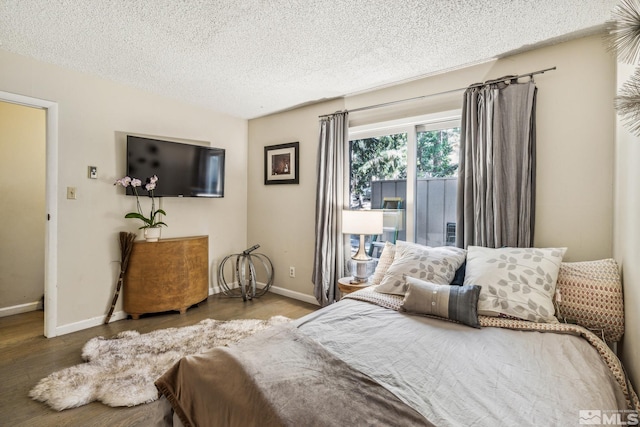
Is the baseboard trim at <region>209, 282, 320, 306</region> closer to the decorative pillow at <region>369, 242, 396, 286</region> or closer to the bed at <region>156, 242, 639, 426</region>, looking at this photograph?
the decorative pillow at <region>369, 242, 396, 286</region>

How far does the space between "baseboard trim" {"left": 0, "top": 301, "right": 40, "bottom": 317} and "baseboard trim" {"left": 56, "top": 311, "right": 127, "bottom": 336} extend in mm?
1121

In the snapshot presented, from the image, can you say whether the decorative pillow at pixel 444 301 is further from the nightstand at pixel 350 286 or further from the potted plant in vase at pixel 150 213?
the potted plant in vase at pixel 150 213

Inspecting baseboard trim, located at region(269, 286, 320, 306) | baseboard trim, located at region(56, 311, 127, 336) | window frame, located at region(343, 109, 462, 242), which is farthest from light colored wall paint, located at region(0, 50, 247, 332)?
window frame, located at region(343, 109, 462, 242)

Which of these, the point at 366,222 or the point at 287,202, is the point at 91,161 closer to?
the point at 287,202

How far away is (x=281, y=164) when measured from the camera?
4.01m

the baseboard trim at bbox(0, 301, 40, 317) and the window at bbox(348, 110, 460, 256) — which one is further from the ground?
the window at bbox(348, 110, 460, 256)

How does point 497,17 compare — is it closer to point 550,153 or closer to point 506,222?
point 550,153

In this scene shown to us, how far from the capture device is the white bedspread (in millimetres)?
973

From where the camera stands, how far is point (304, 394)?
1002 millimetres

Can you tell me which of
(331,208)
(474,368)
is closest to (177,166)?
(331,208)

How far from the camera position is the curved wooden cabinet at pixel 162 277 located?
10.2ft

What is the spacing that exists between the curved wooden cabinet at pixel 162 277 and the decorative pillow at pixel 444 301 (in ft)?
8.21

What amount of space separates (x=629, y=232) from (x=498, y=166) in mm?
946

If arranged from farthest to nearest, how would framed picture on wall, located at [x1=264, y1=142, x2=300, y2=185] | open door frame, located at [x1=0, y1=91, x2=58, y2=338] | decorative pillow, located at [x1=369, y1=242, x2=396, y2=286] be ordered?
framed picture on wall, located at [x1=264, y1=142, x2=300, y2=185] < open door frame, located at [x1=0, y1=91, x2=58, y2=338] < decorative pillow, located at [x1=369, y1=242, x2=396, y2=286]
